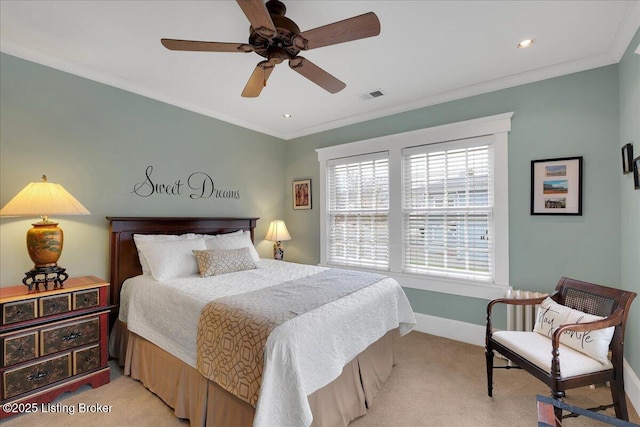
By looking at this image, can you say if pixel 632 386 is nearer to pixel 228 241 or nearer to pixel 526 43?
pixel 526 43

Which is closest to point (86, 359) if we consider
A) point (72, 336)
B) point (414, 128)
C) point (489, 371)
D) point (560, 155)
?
point (72, 336)

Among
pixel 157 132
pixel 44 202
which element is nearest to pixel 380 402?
pixel 44 202

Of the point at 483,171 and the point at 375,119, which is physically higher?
the point at 375,119

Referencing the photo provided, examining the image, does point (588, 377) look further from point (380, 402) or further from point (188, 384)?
point (188, 384)

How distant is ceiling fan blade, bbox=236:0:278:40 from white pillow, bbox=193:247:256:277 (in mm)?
1967

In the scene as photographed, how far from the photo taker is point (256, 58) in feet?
8.09

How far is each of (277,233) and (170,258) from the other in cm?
173

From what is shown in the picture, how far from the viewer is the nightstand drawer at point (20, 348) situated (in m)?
1.91

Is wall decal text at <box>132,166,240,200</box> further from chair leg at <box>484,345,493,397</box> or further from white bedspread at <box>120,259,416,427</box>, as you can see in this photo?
chair leg at <box>484,345,493,397</box>

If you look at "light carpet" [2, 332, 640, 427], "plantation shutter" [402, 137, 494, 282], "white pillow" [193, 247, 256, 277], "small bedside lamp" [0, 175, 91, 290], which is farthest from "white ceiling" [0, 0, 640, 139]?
"light carpet" [2, 332, 640, 427]

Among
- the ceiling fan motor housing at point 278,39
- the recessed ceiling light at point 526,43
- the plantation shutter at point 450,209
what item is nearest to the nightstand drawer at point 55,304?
the ceiling fan motor housing at point 278,39

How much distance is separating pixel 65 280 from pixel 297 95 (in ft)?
9.15

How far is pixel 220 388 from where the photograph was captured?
169cm

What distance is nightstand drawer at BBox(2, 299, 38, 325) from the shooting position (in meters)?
1.91
